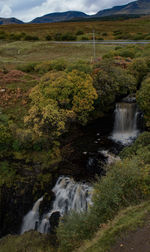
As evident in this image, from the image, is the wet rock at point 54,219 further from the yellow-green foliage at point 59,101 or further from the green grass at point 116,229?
the yellow-green foliage at point 59,101

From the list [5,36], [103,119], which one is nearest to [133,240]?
[103,119]

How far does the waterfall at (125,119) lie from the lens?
1241 inches

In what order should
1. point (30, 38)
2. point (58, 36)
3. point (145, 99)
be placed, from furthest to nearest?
point (58, 36) < point (30, 38) < point (145, 99)

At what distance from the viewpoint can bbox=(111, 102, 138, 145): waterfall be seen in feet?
103

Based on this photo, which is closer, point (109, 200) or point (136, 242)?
point (136, 242)

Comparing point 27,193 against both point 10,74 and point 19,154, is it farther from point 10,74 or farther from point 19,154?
point 10,74

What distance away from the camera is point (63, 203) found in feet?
67.5

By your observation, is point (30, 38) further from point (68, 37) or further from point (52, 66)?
point (52, 66)

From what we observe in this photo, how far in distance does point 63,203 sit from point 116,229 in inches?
398

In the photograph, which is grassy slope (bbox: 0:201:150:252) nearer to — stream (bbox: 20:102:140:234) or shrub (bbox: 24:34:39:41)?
stream (bbox: 20:102:140:234)

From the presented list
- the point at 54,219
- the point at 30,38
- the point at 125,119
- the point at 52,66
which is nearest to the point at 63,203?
the point at 54,219

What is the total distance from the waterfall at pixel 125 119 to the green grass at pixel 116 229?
19377 millimetres

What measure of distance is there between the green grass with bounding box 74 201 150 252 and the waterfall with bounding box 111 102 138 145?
19.4 meters

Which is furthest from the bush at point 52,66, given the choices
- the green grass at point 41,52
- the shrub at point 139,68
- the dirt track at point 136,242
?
the dirt track at point 136,242
